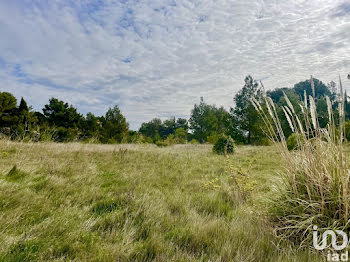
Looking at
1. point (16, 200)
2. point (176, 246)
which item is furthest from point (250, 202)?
point (16, 200)

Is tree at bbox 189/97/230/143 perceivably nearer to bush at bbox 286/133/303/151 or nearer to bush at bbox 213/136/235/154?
bush at bbox 213/136/235/154

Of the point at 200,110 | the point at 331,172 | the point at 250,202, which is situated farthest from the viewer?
the point at 200,110

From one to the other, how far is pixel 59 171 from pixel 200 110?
31086mm

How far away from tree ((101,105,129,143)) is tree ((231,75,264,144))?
1550cm

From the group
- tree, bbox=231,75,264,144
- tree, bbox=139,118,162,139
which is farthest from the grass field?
tree, bbox=139,118,162,139

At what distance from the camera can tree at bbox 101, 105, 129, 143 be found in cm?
2413

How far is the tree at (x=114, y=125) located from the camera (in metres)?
24.1

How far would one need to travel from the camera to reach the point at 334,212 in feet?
4.96

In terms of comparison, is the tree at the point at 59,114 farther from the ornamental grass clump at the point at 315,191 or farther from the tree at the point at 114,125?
the ornamental grass clump at the point at 315,191

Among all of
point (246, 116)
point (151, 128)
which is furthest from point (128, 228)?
point (151, 128)

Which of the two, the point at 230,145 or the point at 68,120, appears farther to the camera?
the point at 68,120

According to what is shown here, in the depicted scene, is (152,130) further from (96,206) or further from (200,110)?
(96,206)

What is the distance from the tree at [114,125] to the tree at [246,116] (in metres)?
15.5

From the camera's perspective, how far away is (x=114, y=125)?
24.4m
